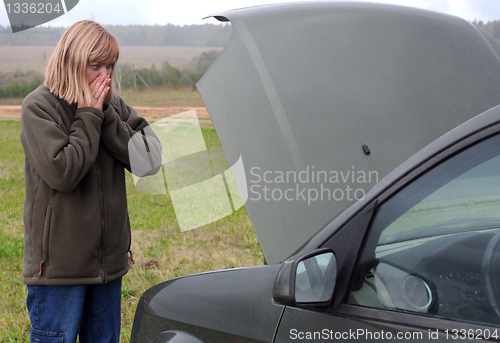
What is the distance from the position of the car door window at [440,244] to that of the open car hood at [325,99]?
3.79 feet

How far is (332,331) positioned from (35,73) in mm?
38595

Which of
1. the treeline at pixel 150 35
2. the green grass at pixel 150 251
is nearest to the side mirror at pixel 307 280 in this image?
the green grass at pixel 150 251

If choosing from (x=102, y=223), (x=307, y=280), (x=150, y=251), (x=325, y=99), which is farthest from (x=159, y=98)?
(x=307, y=280)

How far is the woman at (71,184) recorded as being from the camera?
1770 mm

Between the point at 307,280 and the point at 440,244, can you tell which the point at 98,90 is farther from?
the point at 440,244

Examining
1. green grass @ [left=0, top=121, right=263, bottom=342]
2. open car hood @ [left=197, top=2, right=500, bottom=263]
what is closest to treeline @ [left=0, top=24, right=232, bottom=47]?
green grass @ [left=0, top=121, right=263, bottom=342]

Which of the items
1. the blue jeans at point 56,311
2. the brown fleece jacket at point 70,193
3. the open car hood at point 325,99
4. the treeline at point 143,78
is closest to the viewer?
the brown fleece jacket at point 70,193

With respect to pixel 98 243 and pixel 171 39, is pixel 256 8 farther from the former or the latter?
pixel 171 39

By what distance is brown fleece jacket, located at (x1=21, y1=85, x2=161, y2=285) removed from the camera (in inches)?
69.1

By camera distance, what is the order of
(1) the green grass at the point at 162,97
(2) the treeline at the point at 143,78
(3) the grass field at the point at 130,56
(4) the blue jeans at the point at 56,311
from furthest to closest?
(3) the grass field at the point at 130,56 → (2) the treeline at the point at 143,78 → (1) the green grass at the point at 162,97 → (4) the blue jeans at the point at 56,311

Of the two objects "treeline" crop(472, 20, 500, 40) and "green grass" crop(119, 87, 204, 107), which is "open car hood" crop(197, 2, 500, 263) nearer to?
"treeline" crop(472, 20, 500, 40)

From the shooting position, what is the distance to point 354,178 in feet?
8.63

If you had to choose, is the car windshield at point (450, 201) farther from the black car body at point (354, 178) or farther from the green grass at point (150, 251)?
the green grass at point (150, 251)

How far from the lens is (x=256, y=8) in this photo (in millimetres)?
2900
